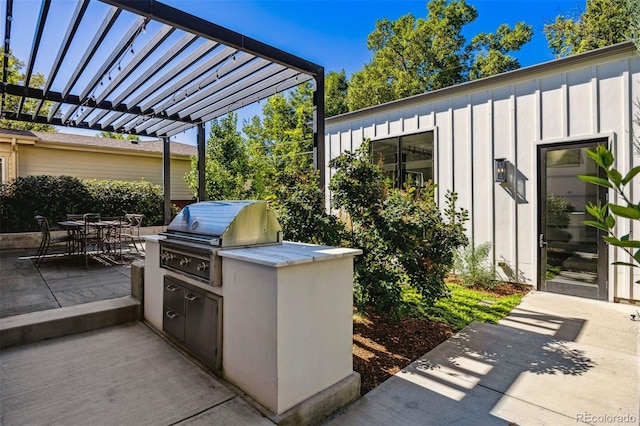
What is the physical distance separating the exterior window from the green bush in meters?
7.73

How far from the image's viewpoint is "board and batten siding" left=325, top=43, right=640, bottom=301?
4.70 meters

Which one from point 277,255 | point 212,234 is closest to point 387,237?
point 277,255

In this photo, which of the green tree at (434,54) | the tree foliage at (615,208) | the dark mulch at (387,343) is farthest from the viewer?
the green tree at (434,54)

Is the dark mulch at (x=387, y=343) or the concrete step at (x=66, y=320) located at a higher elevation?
the concrete step at (x=66, y=320)

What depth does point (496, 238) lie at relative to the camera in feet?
19.3

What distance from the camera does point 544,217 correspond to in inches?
211

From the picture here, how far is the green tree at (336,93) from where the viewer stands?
2211cm

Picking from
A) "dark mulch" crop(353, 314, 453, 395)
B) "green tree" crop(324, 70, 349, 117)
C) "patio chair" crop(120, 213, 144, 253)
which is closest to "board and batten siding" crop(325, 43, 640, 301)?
"dark mulch" crop(353, 314, 453, 395)

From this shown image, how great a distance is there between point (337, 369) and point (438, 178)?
207 inches

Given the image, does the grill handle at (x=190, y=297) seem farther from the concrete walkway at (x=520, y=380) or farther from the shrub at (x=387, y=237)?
the shrub at (x=387, y=237)

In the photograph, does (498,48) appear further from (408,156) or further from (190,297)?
(190,297)

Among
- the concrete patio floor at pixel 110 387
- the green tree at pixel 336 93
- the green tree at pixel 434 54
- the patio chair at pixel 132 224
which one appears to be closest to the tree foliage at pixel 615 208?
the concrete patio floor at pixel 110 387

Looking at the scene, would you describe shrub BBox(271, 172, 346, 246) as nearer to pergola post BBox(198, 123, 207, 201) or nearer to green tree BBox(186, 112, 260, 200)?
pergola post BBox(198, 123, 207, 201)

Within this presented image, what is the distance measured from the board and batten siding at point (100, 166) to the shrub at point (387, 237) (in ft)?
38.5
